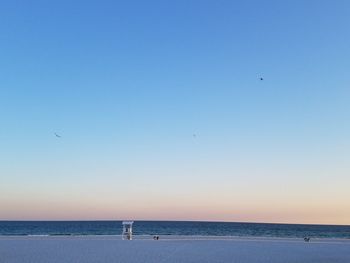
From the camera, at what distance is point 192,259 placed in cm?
1886

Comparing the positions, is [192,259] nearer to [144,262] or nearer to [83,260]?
[144,262]

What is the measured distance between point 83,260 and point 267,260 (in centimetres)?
683

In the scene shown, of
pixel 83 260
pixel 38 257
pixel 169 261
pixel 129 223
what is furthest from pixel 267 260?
pixel 129 223

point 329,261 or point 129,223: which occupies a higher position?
point 129,223

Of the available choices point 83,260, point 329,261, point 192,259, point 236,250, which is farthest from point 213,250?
point 83,260

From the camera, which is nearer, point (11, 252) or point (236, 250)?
point (11, 252)

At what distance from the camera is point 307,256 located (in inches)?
818

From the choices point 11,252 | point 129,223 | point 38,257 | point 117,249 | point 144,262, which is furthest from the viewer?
point 129,223

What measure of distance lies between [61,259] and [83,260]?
2.74ft

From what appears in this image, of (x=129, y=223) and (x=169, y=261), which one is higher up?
(x=129, y=223)

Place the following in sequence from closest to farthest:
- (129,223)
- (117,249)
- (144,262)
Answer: (144,262) → (117,249) → (129,223)

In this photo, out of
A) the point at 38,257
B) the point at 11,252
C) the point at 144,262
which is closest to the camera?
the point at 144,262

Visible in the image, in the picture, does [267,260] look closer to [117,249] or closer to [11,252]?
[117,249]

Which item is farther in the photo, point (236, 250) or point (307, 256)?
point (236, 250)
